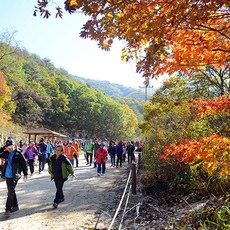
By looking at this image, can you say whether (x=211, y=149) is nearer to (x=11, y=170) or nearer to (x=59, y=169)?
(x=59, y=169)

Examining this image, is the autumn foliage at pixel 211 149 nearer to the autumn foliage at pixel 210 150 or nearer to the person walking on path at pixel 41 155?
the autumn foliage at pixel 210 150

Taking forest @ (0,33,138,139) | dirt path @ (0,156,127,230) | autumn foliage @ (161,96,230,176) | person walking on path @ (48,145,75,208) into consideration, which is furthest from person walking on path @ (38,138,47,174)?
forest @ (0,33,138,139)

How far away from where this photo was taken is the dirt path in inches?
253

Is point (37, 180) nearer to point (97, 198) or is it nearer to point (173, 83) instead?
→ point (97, 198)

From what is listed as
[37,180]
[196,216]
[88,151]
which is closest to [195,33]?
[196,216]

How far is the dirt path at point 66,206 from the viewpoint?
21.1ft

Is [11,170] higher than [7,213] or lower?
higher

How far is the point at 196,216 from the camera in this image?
580 centimetres

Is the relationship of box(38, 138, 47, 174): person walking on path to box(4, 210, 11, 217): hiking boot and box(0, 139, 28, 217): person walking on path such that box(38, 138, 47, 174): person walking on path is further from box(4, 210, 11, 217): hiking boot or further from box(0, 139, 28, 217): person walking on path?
box(4, 210, 11, 217): hiking boot

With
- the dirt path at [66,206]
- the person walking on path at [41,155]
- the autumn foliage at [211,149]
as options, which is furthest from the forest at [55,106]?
the autumn foliage at [211,149]

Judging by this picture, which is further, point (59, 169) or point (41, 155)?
point (41, 155)

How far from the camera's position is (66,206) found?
315 inches

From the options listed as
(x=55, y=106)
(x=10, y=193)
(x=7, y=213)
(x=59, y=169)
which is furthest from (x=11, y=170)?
(x=55, y=106)

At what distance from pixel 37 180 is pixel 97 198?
4311 mm
